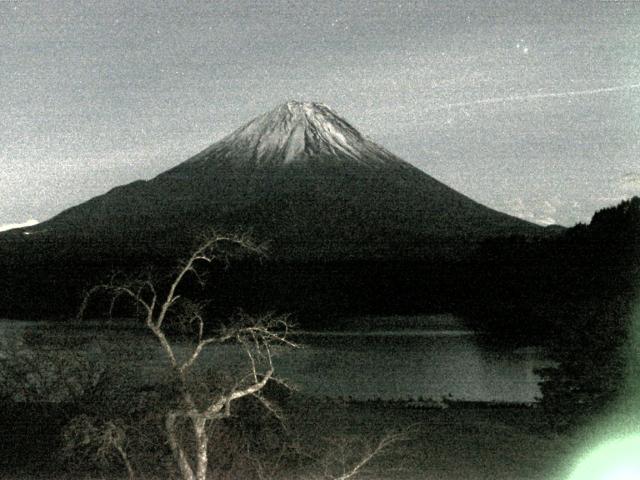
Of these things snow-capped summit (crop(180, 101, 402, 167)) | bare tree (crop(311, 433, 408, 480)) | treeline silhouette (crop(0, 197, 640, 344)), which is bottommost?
treeline silhouette (crop(0, 197, 640, 344))

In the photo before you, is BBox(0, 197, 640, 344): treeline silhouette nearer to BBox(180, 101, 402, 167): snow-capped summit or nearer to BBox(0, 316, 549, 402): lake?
BBox(0, 316, 549, 402): lake

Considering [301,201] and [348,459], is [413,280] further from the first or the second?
[348,459]

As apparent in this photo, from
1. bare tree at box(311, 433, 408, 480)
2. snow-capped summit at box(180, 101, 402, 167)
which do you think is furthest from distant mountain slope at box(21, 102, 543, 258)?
bare tree at box(311, 433, 408, 480)

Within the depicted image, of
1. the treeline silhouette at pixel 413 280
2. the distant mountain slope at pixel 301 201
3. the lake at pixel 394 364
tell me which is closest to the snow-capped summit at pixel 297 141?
the distant mountain slope at pixel 301 201

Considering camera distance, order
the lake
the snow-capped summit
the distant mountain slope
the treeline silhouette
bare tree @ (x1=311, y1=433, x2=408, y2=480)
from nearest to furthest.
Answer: bare tree @ (x1=311, y1=433, x2=408, y2=480) < the lake < the treeline silhouette < the distant mountain slope < the snow-capped summit

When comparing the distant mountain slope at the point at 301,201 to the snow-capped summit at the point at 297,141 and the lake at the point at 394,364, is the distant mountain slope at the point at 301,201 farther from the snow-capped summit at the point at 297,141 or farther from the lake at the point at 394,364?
the lake at the point at 394,364

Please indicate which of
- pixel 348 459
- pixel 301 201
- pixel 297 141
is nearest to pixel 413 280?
pixel 301 201

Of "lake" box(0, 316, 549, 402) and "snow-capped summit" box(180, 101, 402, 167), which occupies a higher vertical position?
"snow-capped summit" box(180, 101, 402, 167)
